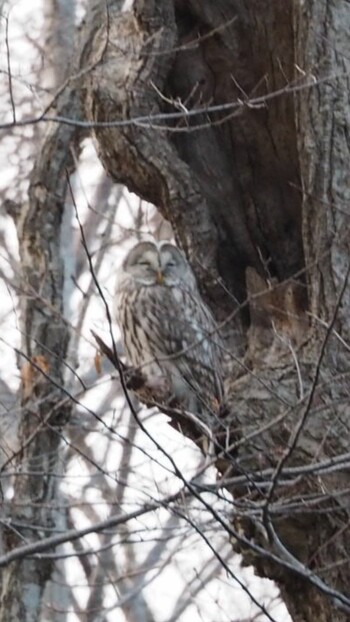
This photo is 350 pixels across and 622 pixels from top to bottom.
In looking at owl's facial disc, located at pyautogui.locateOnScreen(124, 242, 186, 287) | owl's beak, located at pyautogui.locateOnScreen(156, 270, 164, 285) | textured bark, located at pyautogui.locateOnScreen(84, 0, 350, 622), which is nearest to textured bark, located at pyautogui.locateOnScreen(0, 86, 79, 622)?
owl's facial disc, located at pyautogui.locateOnScreen(124, 242, 186, 287)

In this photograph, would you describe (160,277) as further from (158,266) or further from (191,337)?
(191,337)

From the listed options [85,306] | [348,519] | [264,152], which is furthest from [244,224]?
[85,306]

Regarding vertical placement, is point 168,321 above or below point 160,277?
below

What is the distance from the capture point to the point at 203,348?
7367mm

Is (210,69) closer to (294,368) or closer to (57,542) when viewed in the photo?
(294,368)

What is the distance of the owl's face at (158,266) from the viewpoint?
24.7ft

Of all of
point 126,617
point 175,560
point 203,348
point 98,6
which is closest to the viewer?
point 203,348

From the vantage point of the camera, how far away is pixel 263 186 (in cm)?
766

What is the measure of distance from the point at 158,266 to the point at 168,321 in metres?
0.30

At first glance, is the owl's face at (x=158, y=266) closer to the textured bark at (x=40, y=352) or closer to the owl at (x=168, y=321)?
the owl at (x=168, y=321)

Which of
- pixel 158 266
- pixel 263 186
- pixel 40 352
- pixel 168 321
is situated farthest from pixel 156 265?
pixel 40 352

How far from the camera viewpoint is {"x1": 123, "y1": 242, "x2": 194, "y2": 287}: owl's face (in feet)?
24.7

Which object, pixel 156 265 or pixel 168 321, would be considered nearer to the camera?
pixel 168 321

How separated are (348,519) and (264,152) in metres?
2.18
